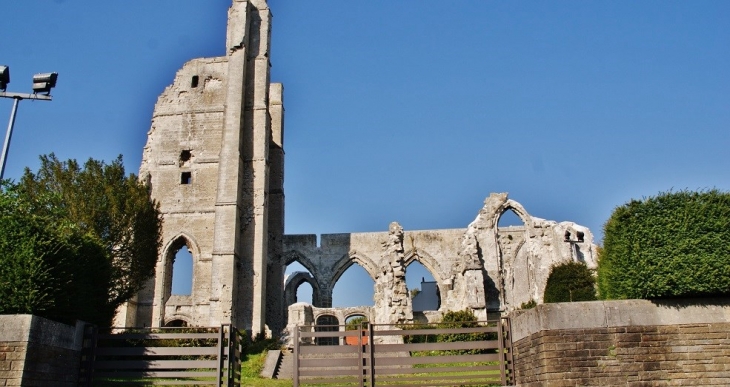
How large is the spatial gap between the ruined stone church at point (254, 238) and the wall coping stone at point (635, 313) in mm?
14284

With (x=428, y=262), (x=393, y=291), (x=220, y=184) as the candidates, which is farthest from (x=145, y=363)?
(x=428, y=262)

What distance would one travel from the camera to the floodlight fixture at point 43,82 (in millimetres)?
11180

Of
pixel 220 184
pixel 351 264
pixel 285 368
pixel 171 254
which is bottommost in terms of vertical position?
pixel 285 368

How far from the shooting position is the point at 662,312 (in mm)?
8094

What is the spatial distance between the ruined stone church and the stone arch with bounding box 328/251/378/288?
54 mm

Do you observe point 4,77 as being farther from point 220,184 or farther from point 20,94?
point 220,184

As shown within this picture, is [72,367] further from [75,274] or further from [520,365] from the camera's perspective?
[520,365]

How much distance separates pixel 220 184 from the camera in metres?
25.7

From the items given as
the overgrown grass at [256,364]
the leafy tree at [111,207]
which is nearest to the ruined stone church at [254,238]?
the overgrown grass at [256,364]

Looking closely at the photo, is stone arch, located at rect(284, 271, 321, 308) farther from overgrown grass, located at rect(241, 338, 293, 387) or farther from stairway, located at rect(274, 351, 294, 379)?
stairway, located at rect(274, 351, 294, 379)

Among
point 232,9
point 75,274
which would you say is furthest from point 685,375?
point 232,9

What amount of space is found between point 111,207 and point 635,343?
1563cm

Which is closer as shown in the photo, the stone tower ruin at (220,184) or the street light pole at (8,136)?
the street light pole at (8,136)

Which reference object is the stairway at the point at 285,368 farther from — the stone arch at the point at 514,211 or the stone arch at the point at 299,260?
the stone arch at the point at 514,211
